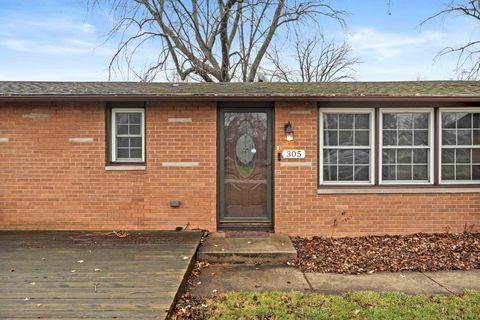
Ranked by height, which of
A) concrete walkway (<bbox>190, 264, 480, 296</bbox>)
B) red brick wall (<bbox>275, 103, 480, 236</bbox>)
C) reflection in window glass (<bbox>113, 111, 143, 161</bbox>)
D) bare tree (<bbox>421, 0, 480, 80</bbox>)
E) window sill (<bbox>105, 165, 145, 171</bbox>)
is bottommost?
concrete walkway (<bbox>190, 264, 480, 296</bbox>)

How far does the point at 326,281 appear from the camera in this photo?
4.63 metres

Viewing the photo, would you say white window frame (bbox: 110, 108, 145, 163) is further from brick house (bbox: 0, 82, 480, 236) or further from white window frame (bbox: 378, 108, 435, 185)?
white window frame (bbox: 378, 108, 435, 185)

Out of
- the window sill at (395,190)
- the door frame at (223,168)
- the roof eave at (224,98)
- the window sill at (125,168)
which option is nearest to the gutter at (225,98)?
the roof eave at (224,98)

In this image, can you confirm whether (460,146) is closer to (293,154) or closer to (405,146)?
(405,146)

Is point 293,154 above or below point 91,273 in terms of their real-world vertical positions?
above

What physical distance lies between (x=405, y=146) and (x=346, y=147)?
1.17 metres

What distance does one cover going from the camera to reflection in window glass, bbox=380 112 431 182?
22.1 feet

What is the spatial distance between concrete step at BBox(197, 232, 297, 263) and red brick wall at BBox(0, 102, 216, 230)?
2.95 feet

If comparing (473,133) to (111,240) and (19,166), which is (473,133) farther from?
A: (19,166)

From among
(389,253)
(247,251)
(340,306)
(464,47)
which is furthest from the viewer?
(464,47)

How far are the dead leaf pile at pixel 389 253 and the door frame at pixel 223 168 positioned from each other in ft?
2.44

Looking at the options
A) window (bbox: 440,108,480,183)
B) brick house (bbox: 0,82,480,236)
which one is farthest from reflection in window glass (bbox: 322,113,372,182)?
window (bbox: 440,108,480,183)

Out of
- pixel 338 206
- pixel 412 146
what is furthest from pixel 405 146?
pixel 338 206

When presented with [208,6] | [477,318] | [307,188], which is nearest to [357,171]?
[307,188]
